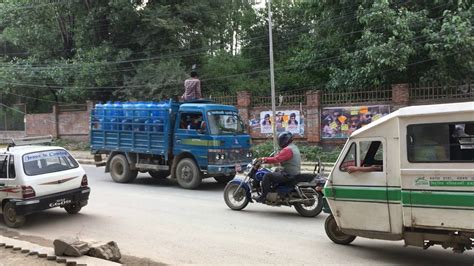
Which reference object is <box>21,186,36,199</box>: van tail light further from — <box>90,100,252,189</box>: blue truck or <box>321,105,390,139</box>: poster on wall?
<box>321,105,390,139</box>: poster on wall

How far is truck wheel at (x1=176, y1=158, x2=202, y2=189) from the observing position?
44.1 ft

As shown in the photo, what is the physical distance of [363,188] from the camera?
21.4 ft

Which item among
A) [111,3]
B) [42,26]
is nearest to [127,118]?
[111,3]

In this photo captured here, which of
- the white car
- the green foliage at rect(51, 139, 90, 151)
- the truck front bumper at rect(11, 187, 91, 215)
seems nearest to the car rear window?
the white car

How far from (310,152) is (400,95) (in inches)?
175

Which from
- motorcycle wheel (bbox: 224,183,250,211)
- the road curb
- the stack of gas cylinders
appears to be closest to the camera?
the road curb

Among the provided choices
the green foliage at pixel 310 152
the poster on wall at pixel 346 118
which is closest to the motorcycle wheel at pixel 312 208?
the green foliage at pixel 310 152

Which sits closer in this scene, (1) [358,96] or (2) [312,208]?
(2) [312,208]

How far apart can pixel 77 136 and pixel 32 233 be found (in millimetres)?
24174

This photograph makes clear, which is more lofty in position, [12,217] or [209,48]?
[209,48]

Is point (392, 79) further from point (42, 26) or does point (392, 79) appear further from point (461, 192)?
point (42, 26)

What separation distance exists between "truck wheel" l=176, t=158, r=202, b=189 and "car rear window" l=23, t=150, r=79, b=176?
161 inches

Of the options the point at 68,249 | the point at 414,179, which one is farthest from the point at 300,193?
the point at 68,249

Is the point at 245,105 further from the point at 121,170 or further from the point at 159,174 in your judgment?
the point at 121,170
